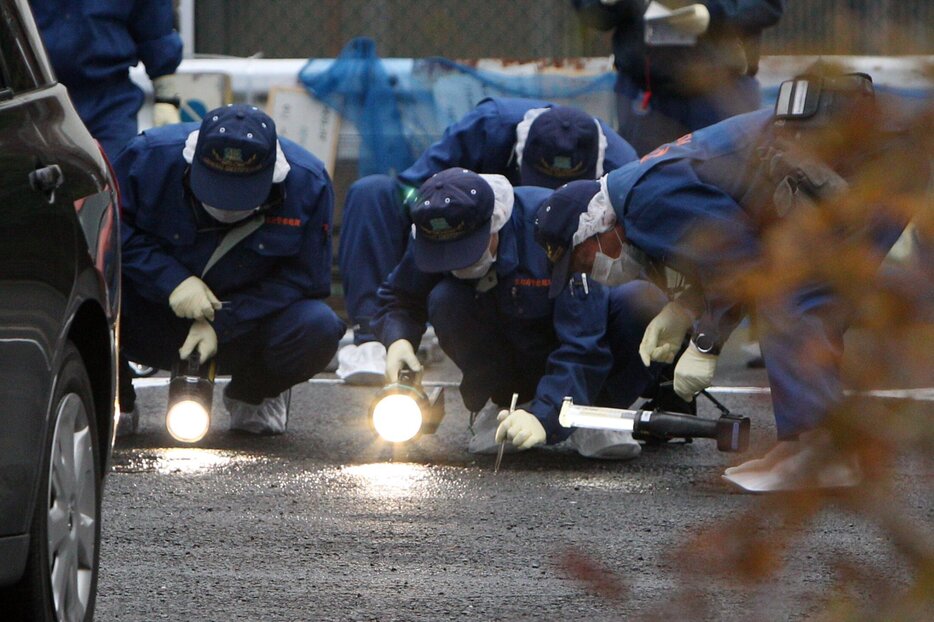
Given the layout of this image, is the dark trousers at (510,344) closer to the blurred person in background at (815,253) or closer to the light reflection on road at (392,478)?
the light reflection on road at (392,478)

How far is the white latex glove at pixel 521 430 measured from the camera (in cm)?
451

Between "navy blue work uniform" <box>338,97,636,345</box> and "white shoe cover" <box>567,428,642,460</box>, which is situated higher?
"navy blue work uniform" <box>338,97,636,345</box>

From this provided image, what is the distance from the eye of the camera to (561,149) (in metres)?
5.44

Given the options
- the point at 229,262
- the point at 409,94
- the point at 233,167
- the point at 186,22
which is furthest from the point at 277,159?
the point at 186,22

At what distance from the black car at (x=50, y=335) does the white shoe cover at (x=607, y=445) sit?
7.08 feet

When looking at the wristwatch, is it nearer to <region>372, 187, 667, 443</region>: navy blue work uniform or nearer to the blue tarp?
<region>372, 187, 667, 443</region>: navy blue work uniform

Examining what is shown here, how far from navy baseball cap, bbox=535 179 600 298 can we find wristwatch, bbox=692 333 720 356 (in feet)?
1.30

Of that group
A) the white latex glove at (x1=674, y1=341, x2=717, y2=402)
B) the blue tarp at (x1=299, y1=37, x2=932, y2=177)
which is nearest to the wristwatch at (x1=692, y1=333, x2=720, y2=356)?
the white latex glove at (x1=674, y1=341, x2=717, y2=402)

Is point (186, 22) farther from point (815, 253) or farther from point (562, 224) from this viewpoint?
point (815, 253)

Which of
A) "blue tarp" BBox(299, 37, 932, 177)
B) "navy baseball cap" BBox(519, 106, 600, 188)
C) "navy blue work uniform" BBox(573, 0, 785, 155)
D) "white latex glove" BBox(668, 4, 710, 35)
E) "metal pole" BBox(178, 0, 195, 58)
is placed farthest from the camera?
"metal pole" BBox(178, 0, 195, 58)

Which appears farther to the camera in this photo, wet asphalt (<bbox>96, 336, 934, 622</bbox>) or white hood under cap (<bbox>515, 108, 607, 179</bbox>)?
white hood under cap (<bbox>515, 108, 607, 179</bbox>)

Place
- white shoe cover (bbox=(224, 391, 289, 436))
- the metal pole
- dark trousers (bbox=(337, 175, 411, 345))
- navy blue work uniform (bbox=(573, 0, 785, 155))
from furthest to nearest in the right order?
1. the metal pole
2. navy blue work uniform (bbox=(573, 0, 785, 155))
3. dark trousers (bbox=(337, 175, 411, 345))
4. white shoe cover (bbox=(224, 391, 289, 436))

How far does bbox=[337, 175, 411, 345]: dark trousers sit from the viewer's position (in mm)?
6156

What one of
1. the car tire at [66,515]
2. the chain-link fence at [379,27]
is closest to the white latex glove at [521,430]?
the car tire at [66,515]
